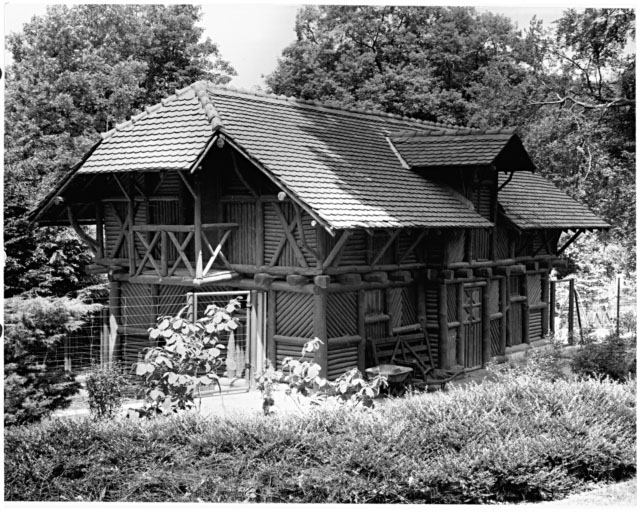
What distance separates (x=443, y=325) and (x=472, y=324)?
5.47ft

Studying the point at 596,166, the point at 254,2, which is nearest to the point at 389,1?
the point at 254,2

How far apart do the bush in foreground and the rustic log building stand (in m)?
4.69

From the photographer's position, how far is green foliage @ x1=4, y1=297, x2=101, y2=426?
422 inches

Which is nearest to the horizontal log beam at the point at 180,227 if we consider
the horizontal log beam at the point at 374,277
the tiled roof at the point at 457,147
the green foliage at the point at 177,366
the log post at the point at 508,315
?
the horizontal log beam at the point at 374,277

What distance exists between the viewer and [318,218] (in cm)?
1438

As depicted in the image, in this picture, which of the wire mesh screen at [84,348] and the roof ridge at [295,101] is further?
the roof ridge at [295,101]

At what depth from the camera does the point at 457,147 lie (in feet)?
61.9

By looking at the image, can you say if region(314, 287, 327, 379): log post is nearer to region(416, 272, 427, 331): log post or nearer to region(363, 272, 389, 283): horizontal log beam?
region(363, 272, 389, 283): horizontal log beam

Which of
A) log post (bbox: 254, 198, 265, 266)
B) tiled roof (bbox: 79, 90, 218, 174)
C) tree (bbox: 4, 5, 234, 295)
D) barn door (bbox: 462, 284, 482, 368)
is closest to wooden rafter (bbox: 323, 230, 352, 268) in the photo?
log post (bbox: 254, 198, 265, 266)

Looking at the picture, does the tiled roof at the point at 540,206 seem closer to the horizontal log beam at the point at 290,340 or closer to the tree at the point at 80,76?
the horizontal log beam at the point at 290,340

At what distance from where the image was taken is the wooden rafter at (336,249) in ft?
48.8

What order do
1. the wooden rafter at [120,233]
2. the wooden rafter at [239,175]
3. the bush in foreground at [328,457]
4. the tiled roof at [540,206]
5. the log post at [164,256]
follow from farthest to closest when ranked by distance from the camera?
1. the tiled roof at [540,206]
2. the wooden rafter at [120,233]
3. the log post at [164,256]
4. the wooden rafter at [239,175]
5. the bush in foreground at [328,457]

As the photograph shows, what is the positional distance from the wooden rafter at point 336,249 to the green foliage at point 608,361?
4.66m

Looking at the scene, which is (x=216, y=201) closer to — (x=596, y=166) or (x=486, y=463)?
(x=486, y=463)
